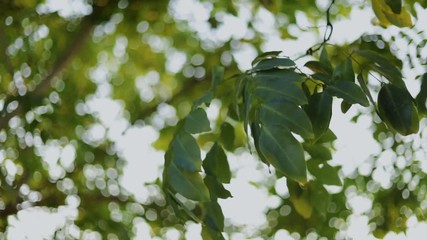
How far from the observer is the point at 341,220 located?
223 cm

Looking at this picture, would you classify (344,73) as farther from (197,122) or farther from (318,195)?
(318,195)

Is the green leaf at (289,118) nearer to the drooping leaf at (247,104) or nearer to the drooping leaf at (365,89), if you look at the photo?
the drooping leaf at (247,104)

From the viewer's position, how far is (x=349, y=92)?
39.6 inches

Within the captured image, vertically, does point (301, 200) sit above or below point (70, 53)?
above

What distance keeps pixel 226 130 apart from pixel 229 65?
1.27 metres

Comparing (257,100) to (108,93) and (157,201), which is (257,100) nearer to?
(157,201)

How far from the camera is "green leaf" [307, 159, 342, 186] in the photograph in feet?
4.49

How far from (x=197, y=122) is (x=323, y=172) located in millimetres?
434

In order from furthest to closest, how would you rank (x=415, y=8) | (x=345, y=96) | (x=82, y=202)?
(x=82, y=202) → (x=415, y=8) → (x=345, y=96)

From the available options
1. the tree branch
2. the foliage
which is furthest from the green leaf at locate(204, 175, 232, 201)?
the tree branch

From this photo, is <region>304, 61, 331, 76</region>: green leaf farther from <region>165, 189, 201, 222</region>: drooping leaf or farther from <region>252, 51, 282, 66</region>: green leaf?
<region>165, 189, 201, 222</region>: drooping leaf

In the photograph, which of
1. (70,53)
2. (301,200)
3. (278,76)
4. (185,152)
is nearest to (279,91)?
(278,76)

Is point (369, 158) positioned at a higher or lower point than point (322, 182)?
lower

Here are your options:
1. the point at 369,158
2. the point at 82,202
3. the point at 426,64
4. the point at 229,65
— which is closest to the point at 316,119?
the point at 426,64
